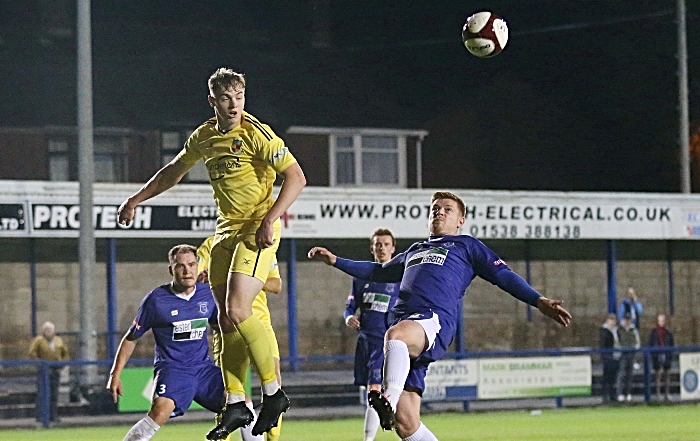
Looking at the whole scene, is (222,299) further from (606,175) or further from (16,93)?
(606,175)

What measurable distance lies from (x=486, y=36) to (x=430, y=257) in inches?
138

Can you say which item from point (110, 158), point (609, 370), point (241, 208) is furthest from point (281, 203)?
point (110, 158)

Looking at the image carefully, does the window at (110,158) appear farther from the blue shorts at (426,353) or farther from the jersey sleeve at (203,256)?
the blue shorts at (426,353)

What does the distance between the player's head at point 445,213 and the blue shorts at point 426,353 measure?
627mm

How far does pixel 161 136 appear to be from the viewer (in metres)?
38.6

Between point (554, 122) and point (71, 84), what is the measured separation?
53.8ft

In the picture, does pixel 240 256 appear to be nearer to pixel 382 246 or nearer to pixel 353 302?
pixel 382 246

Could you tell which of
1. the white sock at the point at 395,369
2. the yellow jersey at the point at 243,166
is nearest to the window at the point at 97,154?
the yellow jersey at the point at 243,166

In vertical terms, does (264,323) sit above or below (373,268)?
below

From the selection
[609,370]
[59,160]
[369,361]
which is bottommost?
[609,370]

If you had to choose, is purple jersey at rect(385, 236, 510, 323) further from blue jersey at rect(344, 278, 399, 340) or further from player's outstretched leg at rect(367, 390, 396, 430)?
blue jersey at rect(344, 278, 399, 340)

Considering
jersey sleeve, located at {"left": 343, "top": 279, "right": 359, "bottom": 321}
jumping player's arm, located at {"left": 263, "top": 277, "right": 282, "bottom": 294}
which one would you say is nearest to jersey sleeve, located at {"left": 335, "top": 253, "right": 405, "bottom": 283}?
jumping player's arm, located at {"left": 263, "top": 277, "right": 282, "bottom": 294}

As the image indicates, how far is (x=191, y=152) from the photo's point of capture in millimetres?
8891

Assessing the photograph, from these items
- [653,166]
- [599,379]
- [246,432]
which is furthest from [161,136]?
[246,432]
